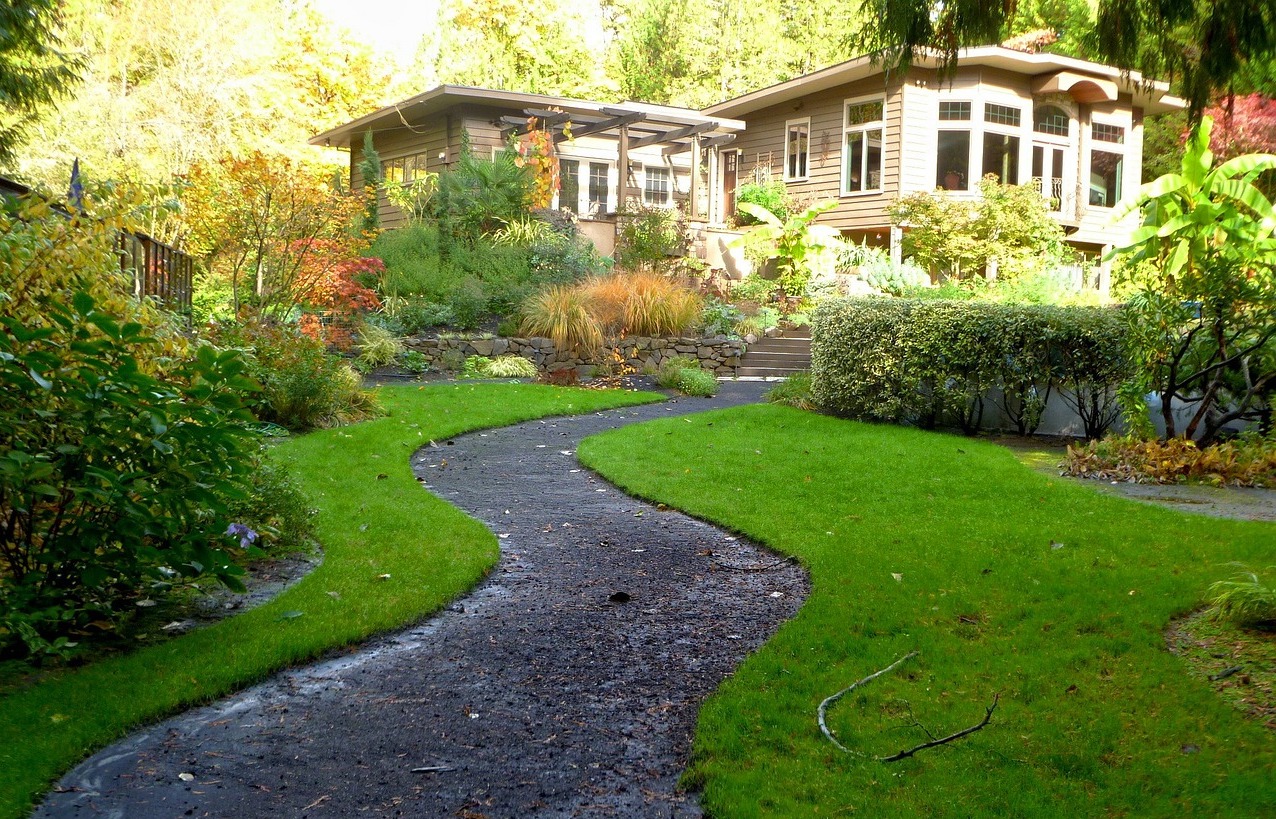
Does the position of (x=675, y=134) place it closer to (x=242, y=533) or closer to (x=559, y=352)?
(x=559, y=352)

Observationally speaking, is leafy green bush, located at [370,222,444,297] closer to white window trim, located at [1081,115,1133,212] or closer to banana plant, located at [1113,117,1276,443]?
banana plant, located at [1113,117,1276,443]

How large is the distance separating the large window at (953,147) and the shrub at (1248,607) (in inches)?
858

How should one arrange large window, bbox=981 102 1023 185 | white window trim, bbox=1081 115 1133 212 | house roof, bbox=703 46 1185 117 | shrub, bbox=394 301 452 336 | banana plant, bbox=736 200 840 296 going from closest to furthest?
shrub, bbox=394 301 452 336 < banana plant, bbox=736 200 840 296 < house roof, bbox=703 46 1185 117 < large window, bbox=981 102 1023 185 < white window trim, bbox=1081 115 1133 212

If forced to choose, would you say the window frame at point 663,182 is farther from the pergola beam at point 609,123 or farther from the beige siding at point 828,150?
the pergola beam at point 609,123

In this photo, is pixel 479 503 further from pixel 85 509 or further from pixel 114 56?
pixel 114 56

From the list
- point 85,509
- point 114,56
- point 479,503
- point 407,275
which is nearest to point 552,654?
point 85,509

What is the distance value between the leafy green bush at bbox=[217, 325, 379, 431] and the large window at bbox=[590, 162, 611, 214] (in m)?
18.5

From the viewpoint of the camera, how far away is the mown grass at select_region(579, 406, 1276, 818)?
10.5 ft

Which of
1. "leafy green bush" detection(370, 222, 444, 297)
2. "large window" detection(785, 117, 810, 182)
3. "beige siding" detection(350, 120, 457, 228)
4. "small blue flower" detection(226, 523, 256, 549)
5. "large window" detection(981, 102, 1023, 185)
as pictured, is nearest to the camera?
"small blue flower" detection(226, 523, 256, 549)

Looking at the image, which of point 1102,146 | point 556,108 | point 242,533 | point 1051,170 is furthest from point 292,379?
point 1102,146

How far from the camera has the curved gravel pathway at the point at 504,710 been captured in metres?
3.24

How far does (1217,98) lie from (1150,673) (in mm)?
3193

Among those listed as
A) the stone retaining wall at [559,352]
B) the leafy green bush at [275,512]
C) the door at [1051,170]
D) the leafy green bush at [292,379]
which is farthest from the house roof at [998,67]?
the leafy green bush at [275,512]

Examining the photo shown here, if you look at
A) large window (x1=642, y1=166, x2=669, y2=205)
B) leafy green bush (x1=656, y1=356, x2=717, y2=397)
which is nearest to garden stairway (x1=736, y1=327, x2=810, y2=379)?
leafy green bush (x1=656, y1=356, x2=717, y2=397)
